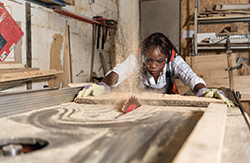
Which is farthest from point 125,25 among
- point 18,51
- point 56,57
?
point 18,51

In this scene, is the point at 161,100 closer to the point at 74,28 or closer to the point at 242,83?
the point at 74,28

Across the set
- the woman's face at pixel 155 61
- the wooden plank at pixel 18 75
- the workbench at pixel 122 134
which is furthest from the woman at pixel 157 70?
the wooden plank at pixel 18 75

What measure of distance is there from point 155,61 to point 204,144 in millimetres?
1480

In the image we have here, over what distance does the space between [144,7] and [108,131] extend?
4.57 metres

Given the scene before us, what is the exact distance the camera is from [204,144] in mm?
605

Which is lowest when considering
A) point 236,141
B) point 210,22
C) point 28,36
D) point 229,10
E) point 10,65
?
point 236,141

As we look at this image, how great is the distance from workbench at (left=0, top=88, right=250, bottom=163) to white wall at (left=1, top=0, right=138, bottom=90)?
156 centimetres

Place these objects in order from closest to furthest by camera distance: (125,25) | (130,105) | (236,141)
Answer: (236,141) → (130,105) → (125,25)

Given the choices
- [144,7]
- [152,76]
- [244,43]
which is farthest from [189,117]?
[144,7]

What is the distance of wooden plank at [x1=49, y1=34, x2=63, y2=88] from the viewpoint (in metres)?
2.99

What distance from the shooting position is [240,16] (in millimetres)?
3947

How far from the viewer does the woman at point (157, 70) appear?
200 centimetres

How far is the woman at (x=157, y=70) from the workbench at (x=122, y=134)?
25.8 inches

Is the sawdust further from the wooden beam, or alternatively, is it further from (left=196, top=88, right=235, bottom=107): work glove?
(left=196, top=88, right=235, bottom=107): work glove
